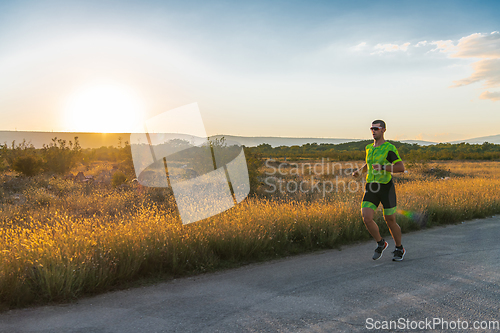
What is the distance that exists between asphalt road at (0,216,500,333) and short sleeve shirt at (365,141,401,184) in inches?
54.9

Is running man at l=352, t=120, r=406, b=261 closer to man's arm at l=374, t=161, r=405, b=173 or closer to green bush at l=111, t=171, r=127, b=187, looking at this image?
man's arm at l=374, t=161, r=405, b=173

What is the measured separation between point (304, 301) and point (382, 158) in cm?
273

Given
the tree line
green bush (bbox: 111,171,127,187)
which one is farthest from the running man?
green bush (bbox: 111,171,127,187)

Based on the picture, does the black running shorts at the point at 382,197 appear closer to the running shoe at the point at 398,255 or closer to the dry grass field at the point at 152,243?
the running shoe at the point at 398,255

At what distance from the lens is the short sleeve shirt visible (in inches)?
203

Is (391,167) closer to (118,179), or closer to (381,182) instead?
(381,182)

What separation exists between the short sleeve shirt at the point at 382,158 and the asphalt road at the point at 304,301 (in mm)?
1396

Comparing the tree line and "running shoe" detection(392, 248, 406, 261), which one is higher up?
the tree line

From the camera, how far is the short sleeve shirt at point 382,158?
5.15 meters

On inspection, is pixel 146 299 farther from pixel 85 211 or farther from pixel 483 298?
pixel 85 211

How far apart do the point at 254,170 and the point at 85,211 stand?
7.38m

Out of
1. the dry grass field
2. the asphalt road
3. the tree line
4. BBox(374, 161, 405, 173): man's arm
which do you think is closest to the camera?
the asphalt road

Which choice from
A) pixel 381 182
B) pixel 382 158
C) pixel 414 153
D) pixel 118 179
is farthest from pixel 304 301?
pixel 414 153

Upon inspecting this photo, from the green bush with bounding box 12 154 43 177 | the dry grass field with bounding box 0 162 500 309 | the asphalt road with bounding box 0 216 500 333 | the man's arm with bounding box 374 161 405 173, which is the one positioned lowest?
the asphalt road with bounding box 0 216 500 333
